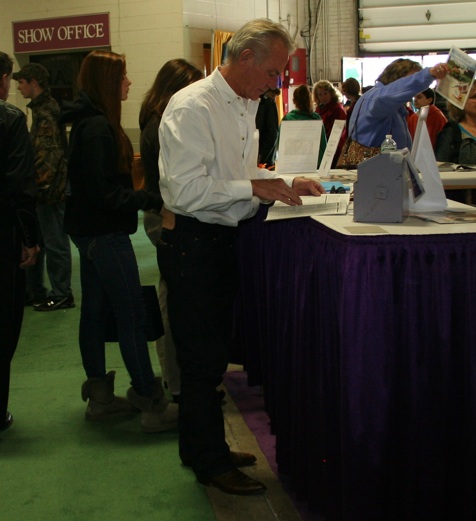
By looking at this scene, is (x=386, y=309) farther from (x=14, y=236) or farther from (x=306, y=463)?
(x=14, y=236)

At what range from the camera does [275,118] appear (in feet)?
21.0

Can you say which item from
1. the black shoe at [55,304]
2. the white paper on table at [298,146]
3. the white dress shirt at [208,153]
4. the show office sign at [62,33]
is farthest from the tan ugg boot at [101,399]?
the show office sign at [62,33]

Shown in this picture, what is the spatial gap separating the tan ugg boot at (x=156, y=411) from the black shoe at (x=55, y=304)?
6.77ft

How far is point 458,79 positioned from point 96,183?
4.23 ft

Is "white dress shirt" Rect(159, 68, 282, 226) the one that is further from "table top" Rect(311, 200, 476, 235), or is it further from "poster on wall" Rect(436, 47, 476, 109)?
"poster on wall" Rect(436, 47, 476, 109)

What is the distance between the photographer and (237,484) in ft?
7.66

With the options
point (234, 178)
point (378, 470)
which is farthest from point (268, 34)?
point (378, 470)

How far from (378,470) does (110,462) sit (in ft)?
3.76

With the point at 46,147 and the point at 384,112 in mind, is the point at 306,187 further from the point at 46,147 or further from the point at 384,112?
the point at 46,147

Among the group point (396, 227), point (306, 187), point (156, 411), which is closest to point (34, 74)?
point (156, 411)

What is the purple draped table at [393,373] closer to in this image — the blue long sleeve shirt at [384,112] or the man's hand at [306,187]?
the man's hand at [306,187]

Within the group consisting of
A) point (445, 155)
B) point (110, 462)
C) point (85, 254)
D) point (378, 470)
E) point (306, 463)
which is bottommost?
point (110, 462)

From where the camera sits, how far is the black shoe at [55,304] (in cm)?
483

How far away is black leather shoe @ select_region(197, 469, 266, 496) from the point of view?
7.63 feet
